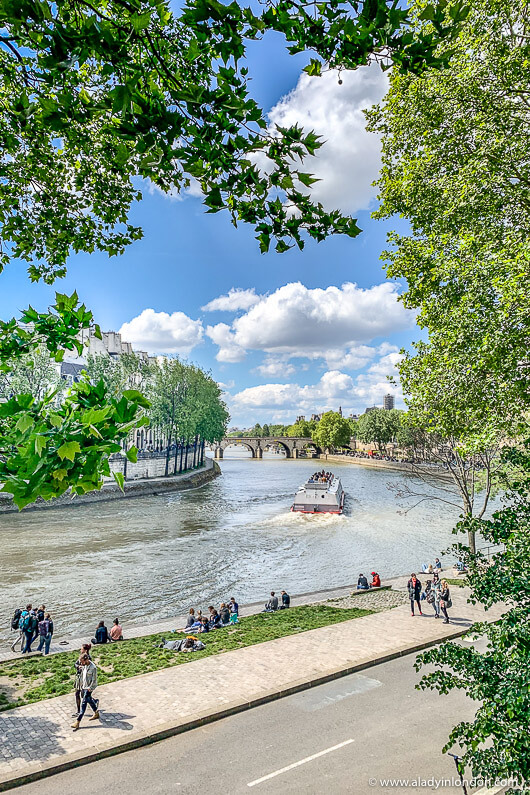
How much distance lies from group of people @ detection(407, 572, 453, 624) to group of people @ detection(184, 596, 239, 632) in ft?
20.2

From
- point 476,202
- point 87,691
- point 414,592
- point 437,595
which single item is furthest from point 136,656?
point 476,202

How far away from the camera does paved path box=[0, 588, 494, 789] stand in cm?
922

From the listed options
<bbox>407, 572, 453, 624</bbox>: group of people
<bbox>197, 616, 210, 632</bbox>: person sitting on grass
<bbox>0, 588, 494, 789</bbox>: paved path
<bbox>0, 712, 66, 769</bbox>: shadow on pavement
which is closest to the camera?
<bbox>0, 712, 66, 769</bbox>: shadow on pavement

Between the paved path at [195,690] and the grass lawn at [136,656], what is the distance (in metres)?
0.42

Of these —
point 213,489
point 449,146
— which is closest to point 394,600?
point 449,146

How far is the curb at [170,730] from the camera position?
330 inches

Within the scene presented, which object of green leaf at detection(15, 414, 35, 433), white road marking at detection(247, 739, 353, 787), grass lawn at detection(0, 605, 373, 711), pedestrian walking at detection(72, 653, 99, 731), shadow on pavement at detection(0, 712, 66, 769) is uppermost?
green leaf at detection(15, 414, 35, 433)

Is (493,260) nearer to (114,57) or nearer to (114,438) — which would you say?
(114,57)

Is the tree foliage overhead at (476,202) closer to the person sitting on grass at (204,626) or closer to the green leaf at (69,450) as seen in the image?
the green leaf at (69,450)

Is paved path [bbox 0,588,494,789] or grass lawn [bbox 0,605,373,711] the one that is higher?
paved path [bbox 0,588,494,789]

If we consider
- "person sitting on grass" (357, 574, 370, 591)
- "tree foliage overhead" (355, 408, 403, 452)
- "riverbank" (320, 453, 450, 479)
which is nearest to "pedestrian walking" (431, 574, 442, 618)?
"person sitting on grass" (357, 574, 370, 591)

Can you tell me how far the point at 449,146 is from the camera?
33.7ft

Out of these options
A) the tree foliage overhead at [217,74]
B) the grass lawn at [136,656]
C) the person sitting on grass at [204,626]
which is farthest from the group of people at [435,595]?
the tree foliage overhead at [217,74]

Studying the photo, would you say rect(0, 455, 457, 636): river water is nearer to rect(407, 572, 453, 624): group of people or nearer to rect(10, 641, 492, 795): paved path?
rect(407, 572, 453, 624): group of people
